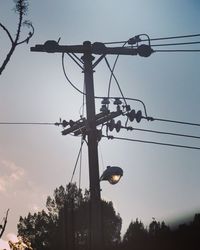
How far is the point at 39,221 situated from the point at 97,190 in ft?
207

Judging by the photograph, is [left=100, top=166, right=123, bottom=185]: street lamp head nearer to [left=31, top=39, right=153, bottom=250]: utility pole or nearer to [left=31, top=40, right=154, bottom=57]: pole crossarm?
[left=31, top=39, right=153, bottom=250]: utility pole

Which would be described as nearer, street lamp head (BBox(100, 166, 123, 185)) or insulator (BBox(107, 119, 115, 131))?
street lamp head (BBox(100, 166, 123, 185))

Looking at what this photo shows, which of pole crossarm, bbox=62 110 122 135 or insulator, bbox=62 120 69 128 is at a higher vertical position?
insulator, bbox=62 120 69 128

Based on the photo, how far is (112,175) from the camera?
933 cm

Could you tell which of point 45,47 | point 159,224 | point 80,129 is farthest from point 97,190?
point 159,224

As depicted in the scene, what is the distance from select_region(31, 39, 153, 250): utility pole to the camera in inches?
355

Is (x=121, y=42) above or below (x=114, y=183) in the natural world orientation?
above

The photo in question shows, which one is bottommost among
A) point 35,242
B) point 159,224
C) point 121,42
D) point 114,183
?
point 114,183

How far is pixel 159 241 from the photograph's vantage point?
583 inches

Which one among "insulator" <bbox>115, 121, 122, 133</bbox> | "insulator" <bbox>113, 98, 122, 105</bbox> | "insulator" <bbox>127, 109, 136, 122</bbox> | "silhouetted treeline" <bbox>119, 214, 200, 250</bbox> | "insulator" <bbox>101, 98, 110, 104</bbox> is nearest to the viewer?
"insulator" <bbox>115, 121, 122, 133</bbox>

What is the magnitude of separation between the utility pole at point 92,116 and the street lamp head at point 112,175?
0.64 ft

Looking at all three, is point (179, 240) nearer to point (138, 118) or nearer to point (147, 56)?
point (138, 118)

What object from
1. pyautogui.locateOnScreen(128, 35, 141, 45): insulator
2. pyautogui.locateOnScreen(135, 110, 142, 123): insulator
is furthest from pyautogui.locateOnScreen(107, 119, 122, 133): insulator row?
pyautogui.locateOnScreen(128, 35, 141, 45): insulator

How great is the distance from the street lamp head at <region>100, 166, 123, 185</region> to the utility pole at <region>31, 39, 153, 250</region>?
0.64 ft
